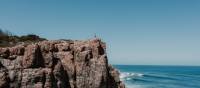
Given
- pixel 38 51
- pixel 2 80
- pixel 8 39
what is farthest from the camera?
pixel 8 39

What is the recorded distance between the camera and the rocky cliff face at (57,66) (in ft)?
84.8

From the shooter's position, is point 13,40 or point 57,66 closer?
point 57,66

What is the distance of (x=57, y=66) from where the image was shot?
27.4 m

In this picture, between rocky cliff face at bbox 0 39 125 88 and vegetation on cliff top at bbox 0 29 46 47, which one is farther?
vegetation on cliff top at bbox 0 29 46 47

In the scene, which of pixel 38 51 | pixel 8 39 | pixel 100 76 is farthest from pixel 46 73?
pixel 8 39

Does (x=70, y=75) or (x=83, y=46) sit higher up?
(x=83, y=46)

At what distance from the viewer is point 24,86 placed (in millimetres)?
25656

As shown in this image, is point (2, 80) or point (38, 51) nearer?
point (2, 80)

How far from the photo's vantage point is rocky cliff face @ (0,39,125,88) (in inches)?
1018

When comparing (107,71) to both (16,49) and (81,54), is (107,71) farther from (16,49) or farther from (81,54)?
(16,49)

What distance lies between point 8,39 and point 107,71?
9747mm

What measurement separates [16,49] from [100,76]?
5472 millimetres

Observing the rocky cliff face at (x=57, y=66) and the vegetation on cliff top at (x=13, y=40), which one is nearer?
the rocky cliff face at (x=57, y=66)

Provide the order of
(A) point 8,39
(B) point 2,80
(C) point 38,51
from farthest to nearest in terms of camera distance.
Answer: (A) point 8,39, (C) point 38,51, (B) point 2,80
